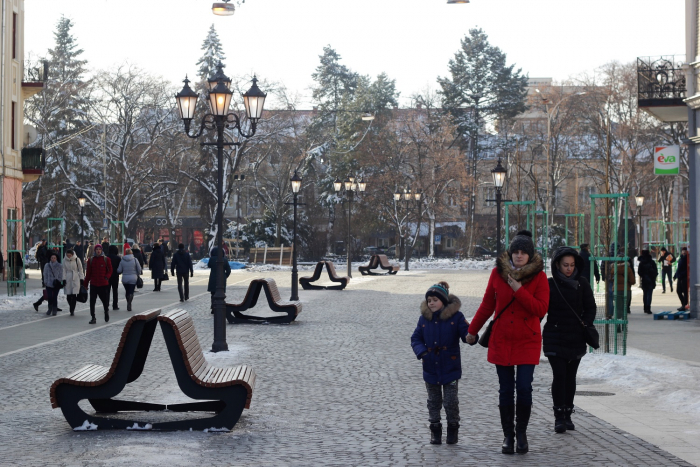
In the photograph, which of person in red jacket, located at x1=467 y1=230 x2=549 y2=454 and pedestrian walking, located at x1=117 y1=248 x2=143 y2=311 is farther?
pedestrian walking, located at x1=117 y1=248 x2=143 y2=311

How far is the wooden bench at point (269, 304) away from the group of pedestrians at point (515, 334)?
12.1 m

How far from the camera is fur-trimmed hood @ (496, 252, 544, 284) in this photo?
7352 mm

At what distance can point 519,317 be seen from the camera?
7.37 m

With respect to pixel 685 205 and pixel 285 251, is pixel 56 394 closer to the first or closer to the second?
pixel 285 251

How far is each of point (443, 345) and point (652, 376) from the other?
5132 millimetres

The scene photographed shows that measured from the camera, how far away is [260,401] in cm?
999

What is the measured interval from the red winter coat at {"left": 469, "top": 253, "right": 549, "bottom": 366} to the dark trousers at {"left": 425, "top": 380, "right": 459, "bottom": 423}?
53cm

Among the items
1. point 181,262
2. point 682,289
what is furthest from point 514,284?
point 181,262

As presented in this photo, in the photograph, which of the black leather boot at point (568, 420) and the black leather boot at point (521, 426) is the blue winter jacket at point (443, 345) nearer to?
the black leather boot at point (521, 426)

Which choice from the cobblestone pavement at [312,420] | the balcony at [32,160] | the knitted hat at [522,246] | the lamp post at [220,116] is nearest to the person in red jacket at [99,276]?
the cobblestone pavement at [312,420]

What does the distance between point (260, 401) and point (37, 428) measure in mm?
2349

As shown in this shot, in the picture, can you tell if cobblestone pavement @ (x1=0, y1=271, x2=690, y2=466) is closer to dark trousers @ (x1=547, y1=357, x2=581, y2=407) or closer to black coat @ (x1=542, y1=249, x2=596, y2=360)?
dark trousers @ (x1=547, y1=357, x2=581, y2=407)

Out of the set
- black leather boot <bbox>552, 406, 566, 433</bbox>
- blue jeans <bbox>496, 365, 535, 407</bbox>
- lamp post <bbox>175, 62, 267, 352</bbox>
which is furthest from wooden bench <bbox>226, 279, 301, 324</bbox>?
blue jeans <bbox>496, 365, 535, 407</bbox>

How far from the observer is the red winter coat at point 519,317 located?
7348mm
